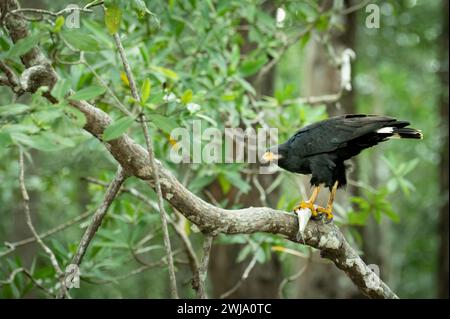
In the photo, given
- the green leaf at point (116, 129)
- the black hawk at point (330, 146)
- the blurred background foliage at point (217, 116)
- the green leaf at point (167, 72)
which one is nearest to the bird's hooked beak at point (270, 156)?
the black hawk at point (330, 146)

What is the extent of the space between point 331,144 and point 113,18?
1.87 meters

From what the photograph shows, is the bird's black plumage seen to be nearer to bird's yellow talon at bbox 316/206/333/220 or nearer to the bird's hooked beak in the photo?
the bird's hooked beak

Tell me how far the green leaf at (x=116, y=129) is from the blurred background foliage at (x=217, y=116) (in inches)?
4.7

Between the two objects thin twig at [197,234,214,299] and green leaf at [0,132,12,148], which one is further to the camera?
thin twig at [197,234,214,299]

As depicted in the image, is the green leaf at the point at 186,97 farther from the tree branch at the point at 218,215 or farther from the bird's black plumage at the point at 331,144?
the bird's black plumage at the point at 331,144

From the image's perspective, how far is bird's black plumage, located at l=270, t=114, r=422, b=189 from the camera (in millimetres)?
3676

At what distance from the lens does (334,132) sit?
3.83 m

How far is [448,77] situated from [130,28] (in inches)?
230

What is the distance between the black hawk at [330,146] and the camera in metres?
3.67

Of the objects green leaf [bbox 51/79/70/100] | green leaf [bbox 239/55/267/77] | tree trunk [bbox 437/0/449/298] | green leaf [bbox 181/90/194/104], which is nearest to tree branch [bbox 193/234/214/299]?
green leaf [bbox 181/90/194/104]

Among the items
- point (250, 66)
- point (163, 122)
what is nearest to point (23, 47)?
point (163, 122)

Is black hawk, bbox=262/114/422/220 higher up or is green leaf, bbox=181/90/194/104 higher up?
green leaf, bbox=181/90/194/104
